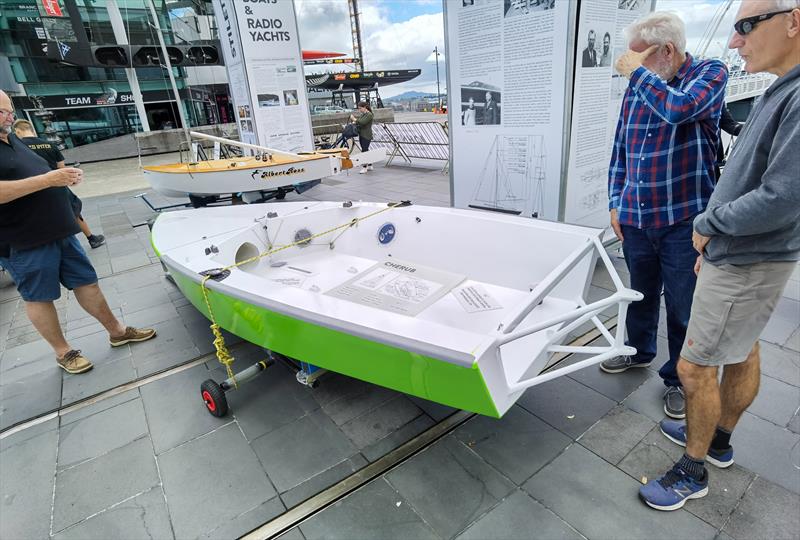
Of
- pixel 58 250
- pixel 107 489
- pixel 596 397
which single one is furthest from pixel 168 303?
pixel 596 397

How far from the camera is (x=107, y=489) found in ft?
5.76

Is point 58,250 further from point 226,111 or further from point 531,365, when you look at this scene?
point 226,111

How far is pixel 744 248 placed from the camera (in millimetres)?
1215

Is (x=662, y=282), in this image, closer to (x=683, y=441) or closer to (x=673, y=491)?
(x=683, y=441)

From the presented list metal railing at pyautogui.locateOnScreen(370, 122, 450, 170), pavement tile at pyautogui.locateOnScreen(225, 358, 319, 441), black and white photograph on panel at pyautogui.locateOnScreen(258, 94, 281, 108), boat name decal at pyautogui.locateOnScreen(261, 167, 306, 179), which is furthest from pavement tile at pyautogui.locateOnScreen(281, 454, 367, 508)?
metal railing at pyautogui.locateOnScreen(370, 122, 450, 170)

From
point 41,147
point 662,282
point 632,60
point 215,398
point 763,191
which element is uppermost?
point 632,60

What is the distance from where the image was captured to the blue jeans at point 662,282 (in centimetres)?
173

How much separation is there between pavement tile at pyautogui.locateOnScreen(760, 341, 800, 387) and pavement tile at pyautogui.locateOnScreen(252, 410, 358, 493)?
219cm

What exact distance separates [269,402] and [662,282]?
2110 millimetres

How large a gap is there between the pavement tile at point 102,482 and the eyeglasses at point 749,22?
265 centimetres

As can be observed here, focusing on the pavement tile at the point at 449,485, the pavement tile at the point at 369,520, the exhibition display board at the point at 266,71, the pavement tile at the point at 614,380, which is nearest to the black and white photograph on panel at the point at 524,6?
the pavement tile at the point at 614,380

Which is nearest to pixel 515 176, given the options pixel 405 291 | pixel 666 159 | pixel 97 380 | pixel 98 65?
pixel 405 291

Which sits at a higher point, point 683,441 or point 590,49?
point 590,49

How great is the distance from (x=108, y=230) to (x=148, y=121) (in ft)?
44.5
